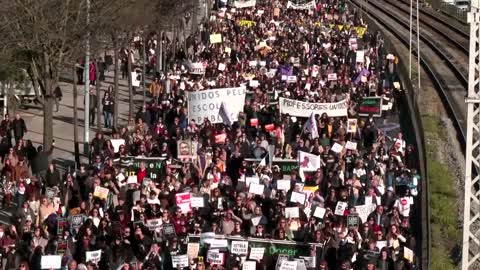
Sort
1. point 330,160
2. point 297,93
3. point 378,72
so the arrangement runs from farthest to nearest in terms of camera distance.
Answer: point 378,72
point 297,93
point 330,160

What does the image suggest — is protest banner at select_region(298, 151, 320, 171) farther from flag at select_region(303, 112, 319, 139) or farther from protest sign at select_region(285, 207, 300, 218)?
protest sign at select_region(285, 207, 300, 218)

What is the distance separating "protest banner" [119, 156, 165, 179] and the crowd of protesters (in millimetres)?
125

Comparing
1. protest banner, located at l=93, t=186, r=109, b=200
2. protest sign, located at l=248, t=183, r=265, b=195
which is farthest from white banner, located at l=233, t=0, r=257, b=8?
protest banner, located at l=93, t=186, r=109, b=200

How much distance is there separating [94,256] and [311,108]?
12.3 m

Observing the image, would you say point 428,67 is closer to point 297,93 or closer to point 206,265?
point 297,93

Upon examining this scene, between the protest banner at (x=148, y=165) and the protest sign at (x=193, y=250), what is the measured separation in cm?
573

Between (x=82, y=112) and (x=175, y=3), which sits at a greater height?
(x=175, y=3)

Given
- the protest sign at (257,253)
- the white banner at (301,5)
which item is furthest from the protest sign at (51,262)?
the white banner at (301,5)

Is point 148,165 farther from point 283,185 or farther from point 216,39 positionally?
point 216,39

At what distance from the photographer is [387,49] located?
156ft

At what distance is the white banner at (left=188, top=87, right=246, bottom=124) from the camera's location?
3191 centimetres

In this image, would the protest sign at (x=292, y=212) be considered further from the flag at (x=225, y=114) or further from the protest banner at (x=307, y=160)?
the flag at (x=225, y=114)

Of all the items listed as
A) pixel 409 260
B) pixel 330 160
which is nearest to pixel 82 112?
pixel 330 160

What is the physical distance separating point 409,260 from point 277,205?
3.56 meters
